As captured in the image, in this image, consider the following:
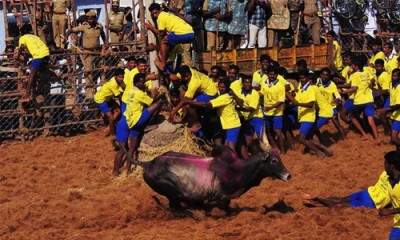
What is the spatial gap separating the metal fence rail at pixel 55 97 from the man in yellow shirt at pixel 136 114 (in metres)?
4.57

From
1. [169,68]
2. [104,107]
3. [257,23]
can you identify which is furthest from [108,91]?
[257,23]

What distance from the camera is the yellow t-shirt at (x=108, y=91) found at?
18.0 m

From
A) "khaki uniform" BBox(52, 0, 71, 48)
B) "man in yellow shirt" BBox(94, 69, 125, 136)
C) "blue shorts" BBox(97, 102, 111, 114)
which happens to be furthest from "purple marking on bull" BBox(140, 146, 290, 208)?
"khaki uniform" BBox(52, 0, 71, 48)

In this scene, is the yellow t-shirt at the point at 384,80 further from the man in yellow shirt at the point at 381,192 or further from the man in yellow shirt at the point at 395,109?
the man in yellow shirt at the point at 381,192

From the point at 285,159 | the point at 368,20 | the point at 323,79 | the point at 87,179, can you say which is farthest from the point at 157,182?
the point at 368,20

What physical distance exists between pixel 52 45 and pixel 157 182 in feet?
32.1

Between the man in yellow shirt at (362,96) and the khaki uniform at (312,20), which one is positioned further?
the khaki uniform at (312,20)

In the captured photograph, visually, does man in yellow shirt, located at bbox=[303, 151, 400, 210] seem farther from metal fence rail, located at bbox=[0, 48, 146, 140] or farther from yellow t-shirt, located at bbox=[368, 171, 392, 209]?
metal fence rail, located at bbox=[0, 48, 146, 140]

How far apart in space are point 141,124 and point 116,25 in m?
7.94

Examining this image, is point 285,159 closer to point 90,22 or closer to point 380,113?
point 380,113

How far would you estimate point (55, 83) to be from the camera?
20469 mm

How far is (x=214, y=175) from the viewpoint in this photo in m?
12.5

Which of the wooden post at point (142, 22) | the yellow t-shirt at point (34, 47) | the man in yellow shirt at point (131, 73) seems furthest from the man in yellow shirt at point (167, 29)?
the wooden post at point (142, 22)

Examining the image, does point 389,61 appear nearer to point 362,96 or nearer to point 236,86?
point 362,96
